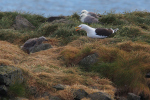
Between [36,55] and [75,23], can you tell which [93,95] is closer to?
[36,55]

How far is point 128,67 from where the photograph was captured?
8.57 metres

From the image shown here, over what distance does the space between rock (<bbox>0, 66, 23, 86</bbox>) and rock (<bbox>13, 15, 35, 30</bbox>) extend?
8.92 m

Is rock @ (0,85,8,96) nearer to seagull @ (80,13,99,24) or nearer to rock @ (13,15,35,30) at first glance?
rock @ (13,15,35,30)

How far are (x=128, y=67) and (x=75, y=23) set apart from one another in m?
6.40

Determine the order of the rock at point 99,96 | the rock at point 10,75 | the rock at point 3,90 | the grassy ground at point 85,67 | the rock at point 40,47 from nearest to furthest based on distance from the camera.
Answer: the rock at point 3,90 < the rock at point 10,75 < the rock at point 99,96 < the grassy ground at point 85,67 < the rock at point 40,47

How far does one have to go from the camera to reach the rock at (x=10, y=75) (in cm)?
608

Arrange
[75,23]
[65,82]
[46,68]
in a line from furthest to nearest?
1. [75,23]
2. [46,68]
3. [65,82]

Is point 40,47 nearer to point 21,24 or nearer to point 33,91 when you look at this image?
point 33,91

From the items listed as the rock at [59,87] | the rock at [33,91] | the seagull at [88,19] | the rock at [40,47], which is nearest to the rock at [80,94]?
the rock at [59,87]

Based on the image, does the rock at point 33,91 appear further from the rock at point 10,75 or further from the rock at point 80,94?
the rock at point 80,94

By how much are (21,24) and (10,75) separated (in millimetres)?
9559

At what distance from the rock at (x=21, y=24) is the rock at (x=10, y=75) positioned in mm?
8921

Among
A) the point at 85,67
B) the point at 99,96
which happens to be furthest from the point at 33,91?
the point at 85,67

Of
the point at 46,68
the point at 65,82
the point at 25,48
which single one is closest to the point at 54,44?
the point at 25,48
